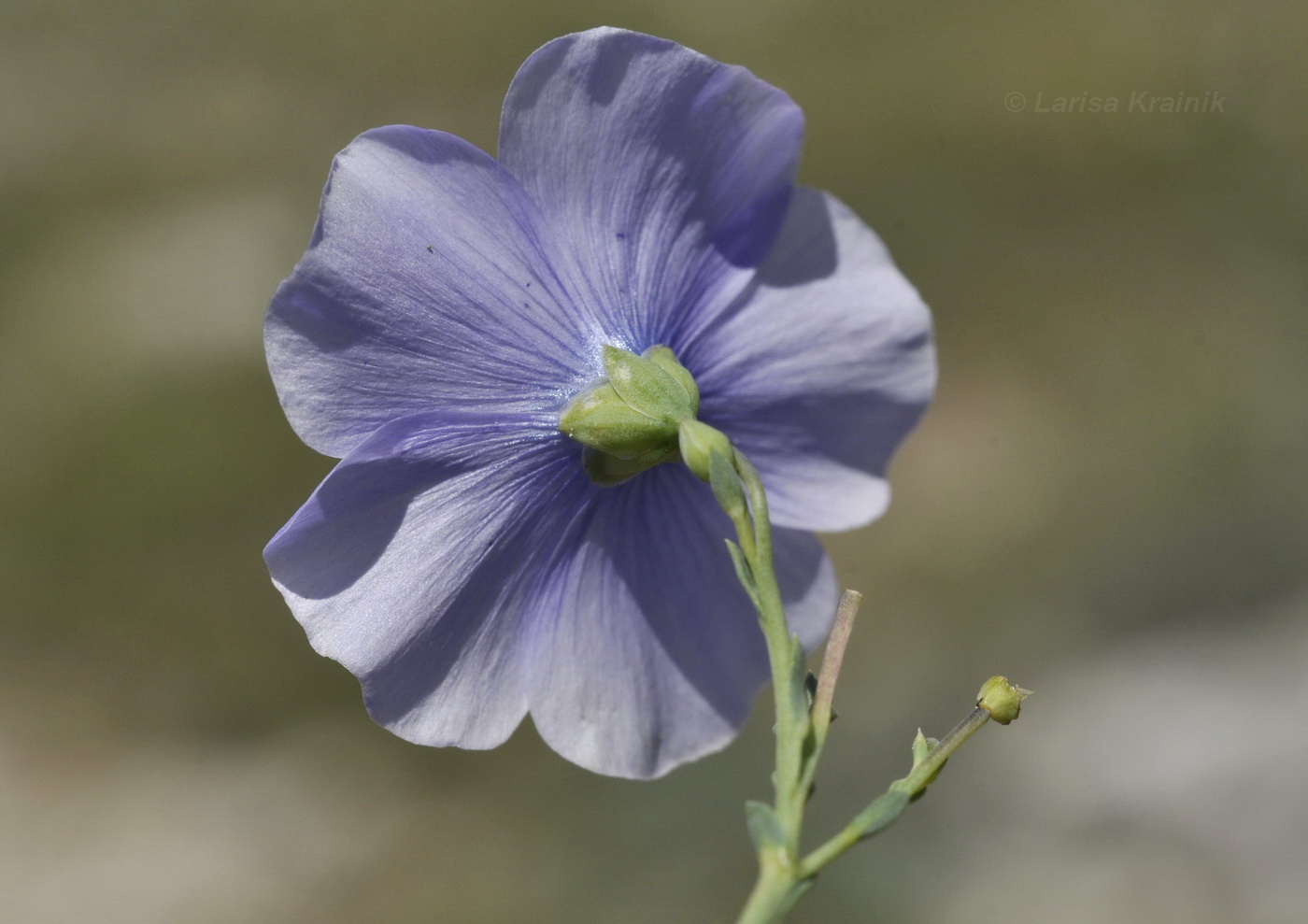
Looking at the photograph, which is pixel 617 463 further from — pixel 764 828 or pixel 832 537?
pixel 832 537

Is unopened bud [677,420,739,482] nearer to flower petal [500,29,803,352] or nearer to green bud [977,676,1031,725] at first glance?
flower petal [500,29,803,352]

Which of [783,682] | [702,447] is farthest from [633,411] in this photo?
[783,682]

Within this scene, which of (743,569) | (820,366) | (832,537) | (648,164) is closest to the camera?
(743,569)

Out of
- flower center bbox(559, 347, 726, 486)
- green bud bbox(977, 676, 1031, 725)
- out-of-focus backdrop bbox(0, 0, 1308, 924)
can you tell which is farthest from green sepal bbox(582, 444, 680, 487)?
out-of-focus backdrop bbox(0, 0, 1308, 924)

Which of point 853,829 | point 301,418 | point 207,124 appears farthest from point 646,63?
point 207,124

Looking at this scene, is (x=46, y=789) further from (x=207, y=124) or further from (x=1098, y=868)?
(x=1098, y=868)

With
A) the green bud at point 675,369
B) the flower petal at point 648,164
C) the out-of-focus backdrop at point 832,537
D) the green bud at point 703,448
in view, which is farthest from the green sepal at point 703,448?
the out-of-focus backdrop at point 832,537

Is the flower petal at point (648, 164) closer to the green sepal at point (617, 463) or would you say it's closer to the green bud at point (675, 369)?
the green bud at point (675, 369)

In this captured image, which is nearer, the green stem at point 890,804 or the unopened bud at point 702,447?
the green stem at point 890,804
